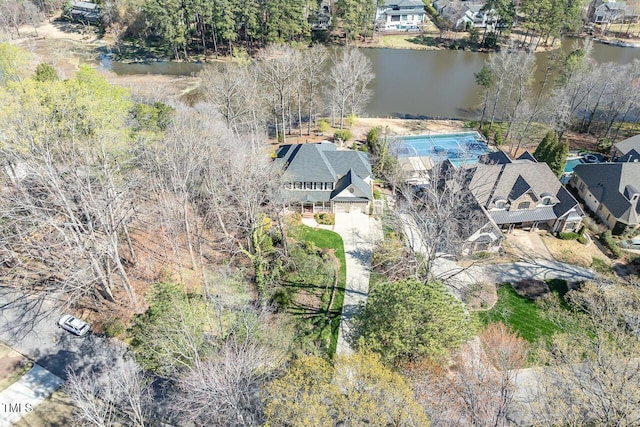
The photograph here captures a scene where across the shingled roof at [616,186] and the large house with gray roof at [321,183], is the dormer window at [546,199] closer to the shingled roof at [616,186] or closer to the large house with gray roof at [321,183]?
the shingled roof at [616,186]

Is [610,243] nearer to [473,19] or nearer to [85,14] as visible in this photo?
[473,19]

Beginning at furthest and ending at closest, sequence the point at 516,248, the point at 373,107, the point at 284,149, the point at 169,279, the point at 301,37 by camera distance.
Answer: the point at 301,37
the point at 373,107
the point at 284,149
the point at 516,248
the point at 169,279

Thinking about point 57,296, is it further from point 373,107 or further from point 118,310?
point 373,107

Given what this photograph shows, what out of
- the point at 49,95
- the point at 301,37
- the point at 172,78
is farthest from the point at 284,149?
the point at 301,37

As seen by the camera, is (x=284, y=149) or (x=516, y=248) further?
(x=284, y=149)

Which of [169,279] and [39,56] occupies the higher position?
[39,56]

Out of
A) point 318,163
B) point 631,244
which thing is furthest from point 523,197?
point 318,163

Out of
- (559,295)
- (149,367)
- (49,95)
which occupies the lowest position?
(559,295)

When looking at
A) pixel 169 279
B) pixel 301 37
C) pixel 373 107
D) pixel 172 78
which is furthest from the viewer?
pixel 301 37
